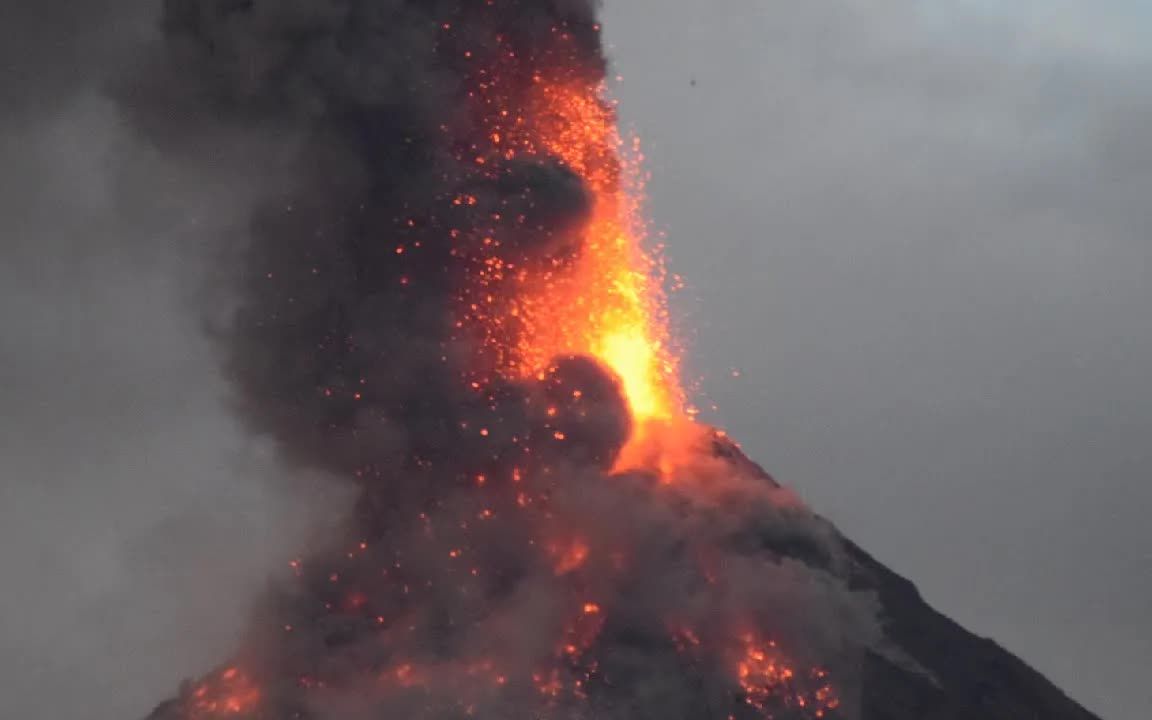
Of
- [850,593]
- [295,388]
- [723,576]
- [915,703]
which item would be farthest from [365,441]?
[915,703]

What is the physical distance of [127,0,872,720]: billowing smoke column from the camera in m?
35.0

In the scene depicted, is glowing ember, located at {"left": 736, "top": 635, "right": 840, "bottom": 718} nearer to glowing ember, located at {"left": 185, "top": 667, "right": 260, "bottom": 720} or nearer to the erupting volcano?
the erupting volcano

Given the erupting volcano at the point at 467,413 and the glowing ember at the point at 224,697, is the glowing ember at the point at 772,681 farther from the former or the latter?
the glowing ember at the point at 224,697

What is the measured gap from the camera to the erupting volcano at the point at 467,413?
115 feet

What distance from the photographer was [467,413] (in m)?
34.9

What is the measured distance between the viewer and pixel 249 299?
37.8 meters

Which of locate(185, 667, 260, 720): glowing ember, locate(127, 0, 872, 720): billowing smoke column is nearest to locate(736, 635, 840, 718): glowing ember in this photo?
locate(127, 0, 872, 720): billowing smoke column

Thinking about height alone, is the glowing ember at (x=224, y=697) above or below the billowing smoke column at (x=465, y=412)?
below

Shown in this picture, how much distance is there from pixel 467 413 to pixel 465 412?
2.5 inches

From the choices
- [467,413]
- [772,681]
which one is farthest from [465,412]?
[772,681]

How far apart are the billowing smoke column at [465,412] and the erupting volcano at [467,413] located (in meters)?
0.07

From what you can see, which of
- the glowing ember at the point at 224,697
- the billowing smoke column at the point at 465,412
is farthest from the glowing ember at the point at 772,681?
the glowing ember at the point at 224,697

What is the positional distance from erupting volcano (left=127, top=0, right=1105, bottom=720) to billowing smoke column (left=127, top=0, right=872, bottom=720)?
73mm

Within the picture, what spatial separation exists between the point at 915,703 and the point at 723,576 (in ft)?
29.0
